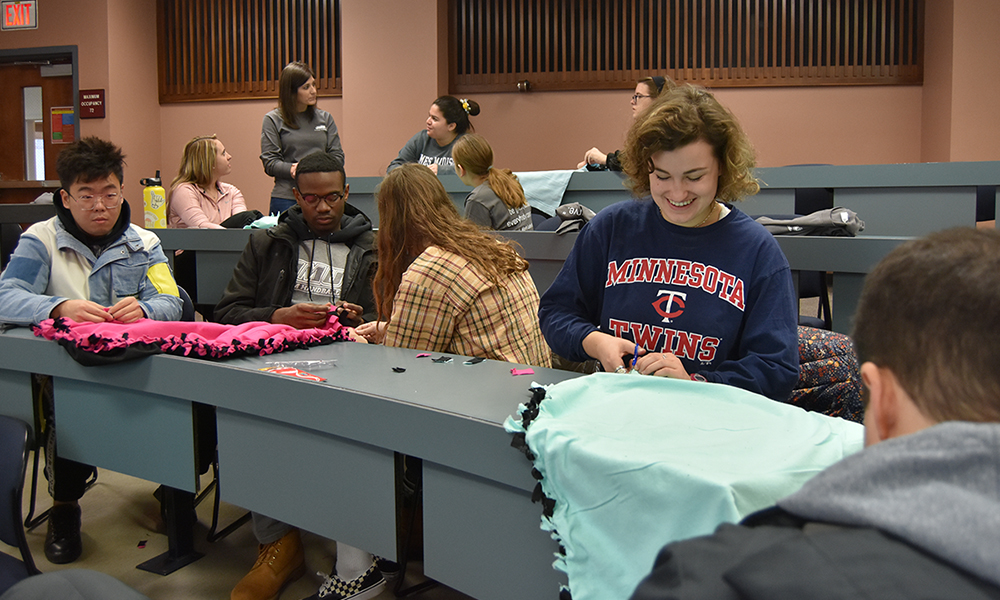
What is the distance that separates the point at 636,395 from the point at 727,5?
5830 mm

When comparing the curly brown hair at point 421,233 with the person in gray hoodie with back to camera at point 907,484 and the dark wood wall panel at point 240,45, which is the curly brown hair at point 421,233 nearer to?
the person in gray hoodie with back to camera at point 907,484

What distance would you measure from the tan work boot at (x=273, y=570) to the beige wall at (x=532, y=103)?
4.65m

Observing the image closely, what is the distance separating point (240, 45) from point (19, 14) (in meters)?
1.98

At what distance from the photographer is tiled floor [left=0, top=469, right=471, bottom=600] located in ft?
6.48

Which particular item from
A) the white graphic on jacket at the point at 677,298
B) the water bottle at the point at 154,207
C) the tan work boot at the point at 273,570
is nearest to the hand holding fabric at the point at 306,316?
the tan work boot at the point at 273,570

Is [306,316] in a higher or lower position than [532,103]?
lower

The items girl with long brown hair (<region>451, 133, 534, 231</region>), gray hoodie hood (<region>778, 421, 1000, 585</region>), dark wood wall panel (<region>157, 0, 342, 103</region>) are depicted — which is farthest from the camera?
dark wood wall panel (<region>157, 0, 342, 103</region>)

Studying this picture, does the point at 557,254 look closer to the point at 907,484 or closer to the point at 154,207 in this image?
the point at 154,207

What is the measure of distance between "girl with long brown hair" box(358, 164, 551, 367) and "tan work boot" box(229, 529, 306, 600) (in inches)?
24.0

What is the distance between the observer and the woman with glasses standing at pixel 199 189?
13.0 feet

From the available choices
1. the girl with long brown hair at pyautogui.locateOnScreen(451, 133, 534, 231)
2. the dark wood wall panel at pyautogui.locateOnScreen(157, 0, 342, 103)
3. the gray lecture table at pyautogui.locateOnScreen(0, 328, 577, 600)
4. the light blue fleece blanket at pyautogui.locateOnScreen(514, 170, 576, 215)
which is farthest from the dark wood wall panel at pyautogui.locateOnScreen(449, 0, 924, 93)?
the gray lecture table at pyautogui.locateOnScreen(0, 328, 577, 600)

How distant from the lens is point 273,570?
6.33ft

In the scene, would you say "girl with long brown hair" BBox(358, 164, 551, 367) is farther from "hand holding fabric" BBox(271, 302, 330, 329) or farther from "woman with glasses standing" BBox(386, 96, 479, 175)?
"woman with glasses standing" BBox(386, 96, 479, 175)

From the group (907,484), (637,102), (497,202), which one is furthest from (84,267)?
(637,102)
